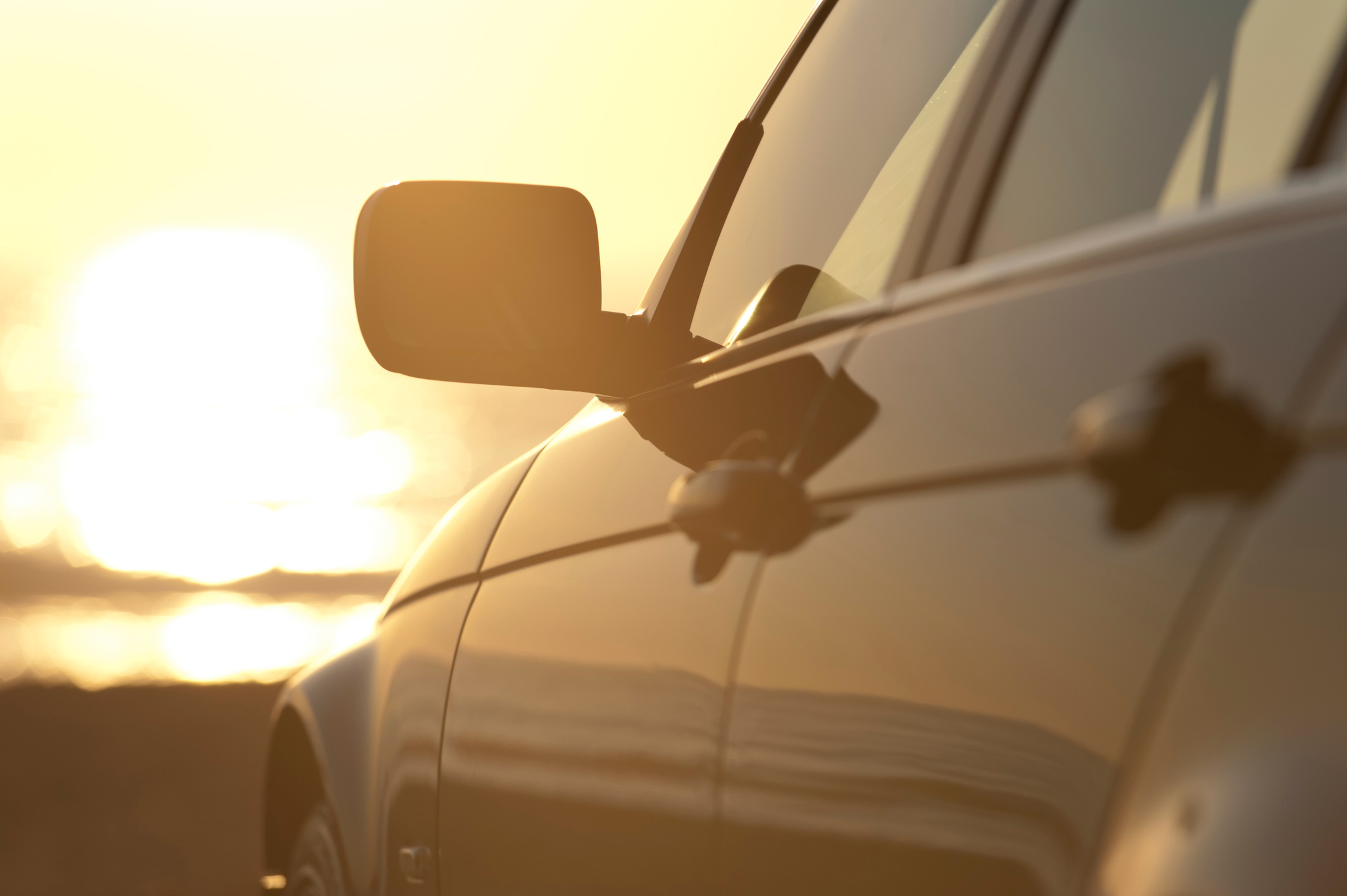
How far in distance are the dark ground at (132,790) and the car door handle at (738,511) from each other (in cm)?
420

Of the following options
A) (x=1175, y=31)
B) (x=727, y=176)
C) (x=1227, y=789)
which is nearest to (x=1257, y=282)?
(x=1227, y=789)

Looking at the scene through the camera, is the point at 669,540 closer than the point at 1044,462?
No

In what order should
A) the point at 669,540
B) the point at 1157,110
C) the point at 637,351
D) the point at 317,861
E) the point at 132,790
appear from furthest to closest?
the point at 132,790
the point at 317,861
the point at 637,351
the point at 669,540
the point at 1157,110

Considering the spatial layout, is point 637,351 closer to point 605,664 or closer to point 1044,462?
point 605,664

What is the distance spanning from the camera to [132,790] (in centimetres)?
951

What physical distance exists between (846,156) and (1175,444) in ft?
3.85

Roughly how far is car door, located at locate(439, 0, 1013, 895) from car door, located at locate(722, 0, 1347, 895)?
0.11 m

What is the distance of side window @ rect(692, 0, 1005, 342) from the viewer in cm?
187

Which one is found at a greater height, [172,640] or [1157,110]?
[172,640]

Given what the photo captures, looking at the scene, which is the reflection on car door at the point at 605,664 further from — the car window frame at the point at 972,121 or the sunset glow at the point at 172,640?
the sunset glow at the point at 172,640

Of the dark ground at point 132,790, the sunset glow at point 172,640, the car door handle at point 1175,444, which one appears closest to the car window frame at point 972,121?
the car door handle at point 1175,444

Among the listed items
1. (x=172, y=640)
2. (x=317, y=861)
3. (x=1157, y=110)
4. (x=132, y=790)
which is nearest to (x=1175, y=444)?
(x=1157, y=110)

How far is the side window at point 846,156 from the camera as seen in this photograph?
6.14 feet

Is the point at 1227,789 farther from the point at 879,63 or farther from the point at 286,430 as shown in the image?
the point at 286,430
